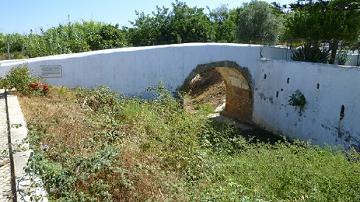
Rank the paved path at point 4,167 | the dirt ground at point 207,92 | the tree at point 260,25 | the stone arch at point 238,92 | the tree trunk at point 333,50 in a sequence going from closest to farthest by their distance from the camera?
1. the paved path at point 4,167
2. the tree trunk at point 333,50
3. the stone arch at point 238,92
4. the dirt ground at point 207,92
5. the tree at point 260,25

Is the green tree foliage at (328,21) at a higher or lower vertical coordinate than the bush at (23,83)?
higher

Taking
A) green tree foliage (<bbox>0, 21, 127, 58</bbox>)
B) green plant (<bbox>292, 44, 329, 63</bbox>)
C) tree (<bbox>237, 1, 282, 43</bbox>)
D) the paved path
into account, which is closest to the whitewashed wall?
green plant (<bbox>292, 44, 329, 63</bbox>)

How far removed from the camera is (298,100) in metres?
14.5

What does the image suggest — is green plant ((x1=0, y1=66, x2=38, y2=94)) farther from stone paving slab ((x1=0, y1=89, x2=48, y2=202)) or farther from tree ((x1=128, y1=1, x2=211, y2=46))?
tree ((x1=128, y1=1, x2=211, y2=46))

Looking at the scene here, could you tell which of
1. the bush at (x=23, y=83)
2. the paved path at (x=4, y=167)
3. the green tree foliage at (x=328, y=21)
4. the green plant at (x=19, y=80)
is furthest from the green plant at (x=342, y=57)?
the paved path at (x=4, y=167)

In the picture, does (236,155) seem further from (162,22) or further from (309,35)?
(162,22)

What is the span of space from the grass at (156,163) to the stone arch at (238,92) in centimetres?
693

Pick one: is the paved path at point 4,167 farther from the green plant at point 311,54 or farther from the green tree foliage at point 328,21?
the green plant at point 311,54

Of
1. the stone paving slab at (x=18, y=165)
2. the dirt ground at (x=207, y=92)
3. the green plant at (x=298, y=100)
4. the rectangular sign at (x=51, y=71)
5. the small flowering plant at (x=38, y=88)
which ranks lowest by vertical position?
the dirt ground at (x=207, y=92)

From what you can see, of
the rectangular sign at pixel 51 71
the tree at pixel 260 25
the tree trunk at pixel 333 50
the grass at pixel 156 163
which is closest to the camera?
the grass at pixel 156 163

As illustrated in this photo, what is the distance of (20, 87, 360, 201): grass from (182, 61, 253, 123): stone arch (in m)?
6.93

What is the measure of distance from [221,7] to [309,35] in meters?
18.2

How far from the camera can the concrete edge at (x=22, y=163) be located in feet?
15.5

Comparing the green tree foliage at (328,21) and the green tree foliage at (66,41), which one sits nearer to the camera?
the green tree foliage at (328,21)
